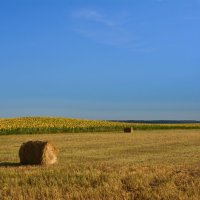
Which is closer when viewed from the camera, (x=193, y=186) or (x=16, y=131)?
(x=193, y=186)

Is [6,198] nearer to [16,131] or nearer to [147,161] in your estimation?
[147,161]

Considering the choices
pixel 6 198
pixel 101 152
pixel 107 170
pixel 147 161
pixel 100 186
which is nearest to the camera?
pixel 6 198

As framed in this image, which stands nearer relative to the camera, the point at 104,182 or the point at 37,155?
the point at 104,182

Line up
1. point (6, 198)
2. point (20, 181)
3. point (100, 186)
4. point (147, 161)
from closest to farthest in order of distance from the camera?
point (6, 198)
point (100, 186)
point (20, 181)
point (147, 161)

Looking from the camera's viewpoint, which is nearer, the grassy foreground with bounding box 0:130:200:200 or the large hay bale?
the grassy foreground with bounding box 0:130:200:200

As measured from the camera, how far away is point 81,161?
2064 cm

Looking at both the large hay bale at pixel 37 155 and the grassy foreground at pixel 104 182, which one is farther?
the large hay bale at pixel 37 155

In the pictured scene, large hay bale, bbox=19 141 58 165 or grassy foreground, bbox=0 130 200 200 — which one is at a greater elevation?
large hay bale, bbox=19 141 58 165

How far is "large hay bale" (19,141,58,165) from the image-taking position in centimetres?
2128

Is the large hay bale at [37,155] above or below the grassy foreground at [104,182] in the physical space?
above

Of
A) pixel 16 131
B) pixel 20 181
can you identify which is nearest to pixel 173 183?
pixel 20 181

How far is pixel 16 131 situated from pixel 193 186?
126ft

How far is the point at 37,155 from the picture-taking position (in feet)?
70.2

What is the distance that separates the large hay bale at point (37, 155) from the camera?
2128 centimetres
